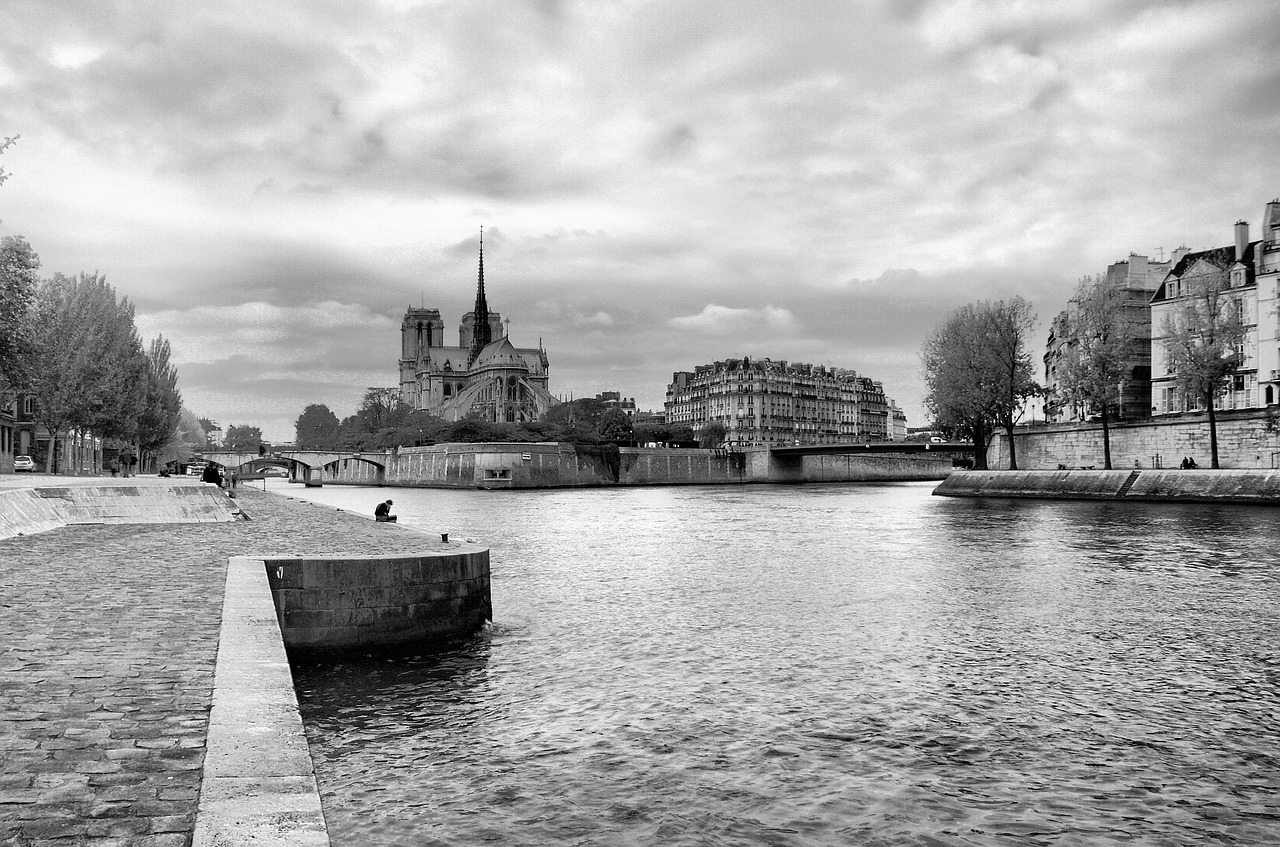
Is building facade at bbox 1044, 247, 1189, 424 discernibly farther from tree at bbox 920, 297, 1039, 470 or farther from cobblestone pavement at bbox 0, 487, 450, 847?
cobblestone pavement at bbox 0, 487, 450, 847

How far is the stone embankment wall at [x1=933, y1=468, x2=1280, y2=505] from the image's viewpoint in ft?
159

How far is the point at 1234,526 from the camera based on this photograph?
37656 mm

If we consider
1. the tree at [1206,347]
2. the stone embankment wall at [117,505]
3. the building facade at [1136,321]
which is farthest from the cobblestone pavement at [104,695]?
the building facade at [1136,321]

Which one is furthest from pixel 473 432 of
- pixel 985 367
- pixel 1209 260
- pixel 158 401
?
pixel 1209 260

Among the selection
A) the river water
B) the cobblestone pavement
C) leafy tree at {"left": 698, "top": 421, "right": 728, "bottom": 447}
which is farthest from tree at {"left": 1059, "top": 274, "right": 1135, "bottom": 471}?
leafy tree at {"left": 698, "top": 421, "right": 728, "bottom": 447}

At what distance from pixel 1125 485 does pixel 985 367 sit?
13.5 m

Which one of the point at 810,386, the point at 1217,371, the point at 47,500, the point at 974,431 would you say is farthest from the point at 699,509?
the point at 810,386

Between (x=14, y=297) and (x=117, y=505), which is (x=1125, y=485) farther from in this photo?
(x=14, y=297)

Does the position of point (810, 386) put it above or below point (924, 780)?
above

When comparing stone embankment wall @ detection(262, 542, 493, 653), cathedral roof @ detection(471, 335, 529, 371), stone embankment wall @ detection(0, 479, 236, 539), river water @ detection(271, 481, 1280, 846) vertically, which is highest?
cathedral roof @ detection(471, 335, 529, 371)

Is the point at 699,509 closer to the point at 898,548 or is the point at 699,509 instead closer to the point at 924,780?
the point at 898,548

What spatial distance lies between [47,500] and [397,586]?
1311cm

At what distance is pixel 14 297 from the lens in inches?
1238

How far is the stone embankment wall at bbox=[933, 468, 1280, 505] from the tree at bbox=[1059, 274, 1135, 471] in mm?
2847
